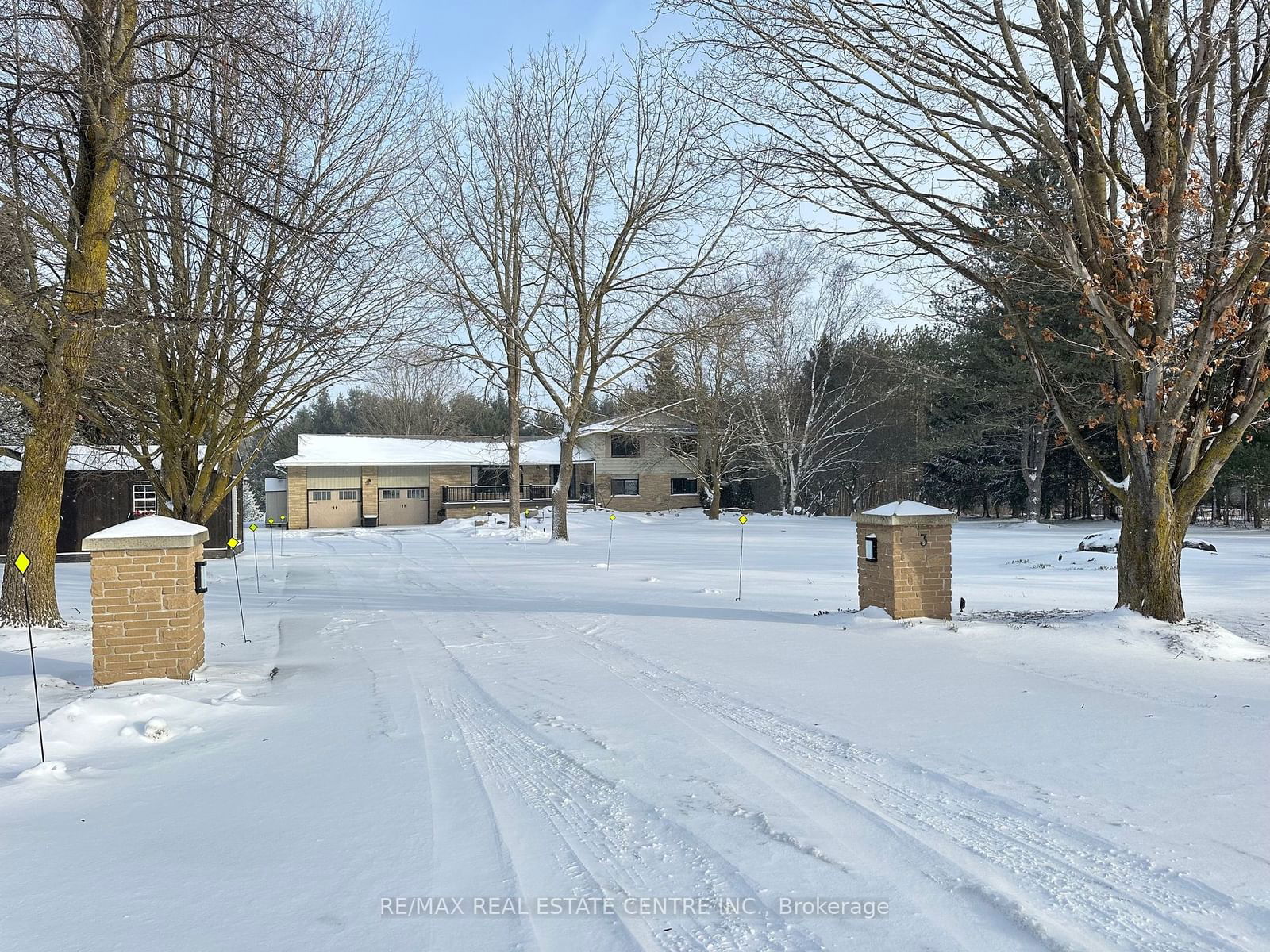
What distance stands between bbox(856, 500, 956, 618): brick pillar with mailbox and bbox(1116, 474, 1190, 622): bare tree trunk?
1.62 meters

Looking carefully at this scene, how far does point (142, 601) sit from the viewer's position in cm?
684

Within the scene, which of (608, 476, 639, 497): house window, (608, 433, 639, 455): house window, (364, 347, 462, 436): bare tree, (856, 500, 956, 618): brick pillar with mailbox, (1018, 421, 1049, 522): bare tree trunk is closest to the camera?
(856, 500, 956, 618): brick pillar with mailbox

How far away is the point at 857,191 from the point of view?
9117 millimetres

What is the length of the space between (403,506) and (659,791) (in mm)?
41473

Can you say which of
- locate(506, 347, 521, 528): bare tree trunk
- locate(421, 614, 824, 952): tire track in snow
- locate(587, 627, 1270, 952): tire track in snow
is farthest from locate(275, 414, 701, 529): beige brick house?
locate(587, 627, 1270, 952): tire track in snow

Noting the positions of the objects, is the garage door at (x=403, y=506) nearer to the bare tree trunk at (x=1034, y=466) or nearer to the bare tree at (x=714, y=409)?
the bare tree at (x=714, y=409)

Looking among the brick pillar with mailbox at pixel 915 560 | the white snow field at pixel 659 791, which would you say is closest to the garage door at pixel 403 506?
the white snow field at pixel 659 791

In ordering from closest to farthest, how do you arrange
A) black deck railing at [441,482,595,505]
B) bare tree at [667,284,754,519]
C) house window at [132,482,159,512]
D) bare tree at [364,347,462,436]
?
house window at [132,482,159,512] → bare tree at [667,284,754,519] → black deck railing at [441,482,595,505] → bare tree at [364,347,462,436]

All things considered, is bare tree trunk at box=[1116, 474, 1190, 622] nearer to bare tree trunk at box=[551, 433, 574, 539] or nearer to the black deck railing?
bare tree trunk at box=[551, 433, 574, 539]

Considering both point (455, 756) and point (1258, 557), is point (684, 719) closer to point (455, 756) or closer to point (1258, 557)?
point (455, 756)

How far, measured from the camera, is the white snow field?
3.00 meters

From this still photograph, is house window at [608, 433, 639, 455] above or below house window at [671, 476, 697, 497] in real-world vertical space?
above

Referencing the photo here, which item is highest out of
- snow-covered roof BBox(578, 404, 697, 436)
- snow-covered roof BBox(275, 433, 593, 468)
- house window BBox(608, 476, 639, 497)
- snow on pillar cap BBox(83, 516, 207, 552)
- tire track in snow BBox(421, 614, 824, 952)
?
snow-covered roof BBox(578, 404, 697, 436)

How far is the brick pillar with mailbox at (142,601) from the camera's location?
673 cm
